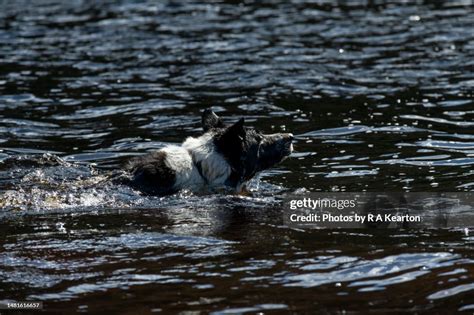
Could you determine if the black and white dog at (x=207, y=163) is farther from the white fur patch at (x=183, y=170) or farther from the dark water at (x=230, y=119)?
the dark water at (x=230, y=119)

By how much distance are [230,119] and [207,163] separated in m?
4.17

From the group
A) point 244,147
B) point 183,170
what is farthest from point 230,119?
point 183,170

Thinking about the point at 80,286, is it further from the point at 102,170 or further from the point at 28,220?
the point at 102,170

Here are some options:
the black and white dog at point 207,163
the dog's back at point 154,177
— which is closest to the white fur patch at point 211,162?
the black and white dog at point 207,163

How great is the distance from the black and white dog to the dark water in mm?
260

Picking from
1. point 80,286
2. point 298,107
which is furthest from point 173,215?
point 298,107

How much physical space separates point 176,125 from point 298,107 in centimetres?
234

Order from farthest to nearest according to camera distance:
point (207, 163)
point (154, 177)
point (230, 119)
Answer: point (230, 119)
point (207, 163)
point (154, 177)

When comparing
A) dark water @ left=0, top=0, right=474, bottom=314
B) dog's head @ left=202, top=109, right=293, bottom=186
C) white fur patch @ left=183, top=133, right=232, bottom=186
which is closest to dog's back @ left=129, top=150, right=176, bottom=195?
dark water @ left=0, top=0, right=474, bottom=314

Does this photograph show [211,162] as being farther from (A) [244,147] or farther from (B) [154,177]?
(B) [154,177]

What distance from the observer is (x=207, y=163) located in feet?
39.3

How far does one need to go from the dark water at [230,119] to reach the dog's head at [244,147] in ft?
1.16

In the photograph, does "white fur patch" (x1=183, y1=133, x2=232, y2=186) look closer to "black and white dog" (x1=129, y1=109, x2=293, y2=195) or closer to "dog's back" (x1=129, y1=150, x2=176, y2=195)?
"black and white dog" (x1=129, y1=109, x2=293, y2=195)

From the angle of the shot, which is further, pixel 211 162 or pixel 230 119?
pixel 230 119
